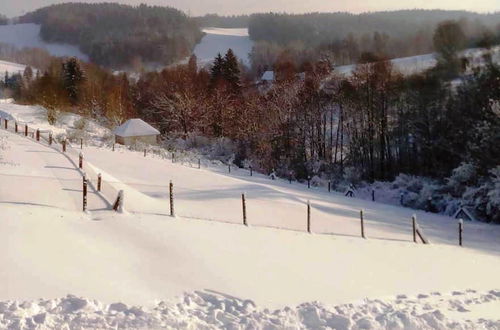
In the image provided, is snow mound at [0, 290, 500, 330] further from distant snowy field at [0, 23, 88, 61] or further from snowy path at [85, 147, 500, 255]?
distant snowy field at [0, 23, 88, 61]

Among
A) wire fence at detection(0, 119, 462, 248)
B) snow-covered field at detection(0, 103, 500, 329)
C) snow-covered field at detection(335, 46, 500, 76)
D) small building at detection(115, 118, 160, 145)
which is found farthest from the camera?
small building at detection(115, 118, 160, 145)

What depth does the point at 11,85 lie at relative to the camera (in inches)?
4203

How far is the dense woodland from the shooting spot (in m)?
41.5

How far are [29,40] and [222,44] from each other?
7386cm

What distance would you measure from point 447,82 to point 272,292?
32905 mm

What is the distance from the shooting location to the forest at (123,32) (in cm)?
14650

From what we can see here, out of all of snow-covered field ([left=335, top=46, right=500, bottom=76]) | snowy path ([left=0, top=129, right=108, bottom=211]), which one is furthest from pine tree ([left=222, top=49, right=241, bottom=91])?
snowy path ([left=0, top=129, right=108, bottom=211])

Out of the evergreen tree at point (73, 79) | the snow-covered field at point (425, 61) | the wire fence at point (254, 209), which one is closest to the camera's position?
the wire fence at point (254, 209)

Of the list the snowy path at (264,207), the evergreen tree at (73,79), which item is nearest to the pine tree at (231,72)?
the evergreen tree at (73,79)

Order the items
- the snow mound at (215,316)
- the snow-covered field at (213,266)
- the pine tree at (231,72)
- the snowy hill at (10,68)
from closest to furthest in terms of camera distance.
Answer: the snow mound at (215,316)
the snow-covered field at (213,266)
the pine tree at (231,72)
the snowy hill at (10,68)

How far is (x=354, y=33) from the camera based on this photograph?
107m

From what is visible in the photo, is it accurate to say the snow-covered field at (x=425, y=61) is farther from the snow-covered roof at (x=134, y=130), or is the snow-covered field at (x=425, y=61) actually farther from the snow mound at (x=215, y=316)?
the snow mound at (x=215, y=316)

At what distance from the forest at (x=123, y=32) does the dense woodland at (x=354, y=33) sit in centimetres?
2389

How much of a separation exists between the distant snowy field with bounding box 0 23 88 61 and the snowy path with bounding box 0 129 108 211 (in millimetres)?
144293
